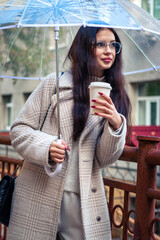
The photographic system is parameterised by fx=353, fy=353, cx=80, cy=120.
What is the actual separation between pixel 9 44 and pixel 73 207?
133 cm

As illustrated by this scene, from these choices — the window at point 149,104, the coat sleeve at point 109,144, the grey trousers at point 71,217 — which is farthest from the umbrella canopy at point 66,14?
the window at point 149,104

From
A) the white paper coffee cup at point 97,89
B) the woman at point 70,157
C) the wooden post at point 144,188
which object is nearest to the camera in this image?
the white paper coffee cup at point 97,89

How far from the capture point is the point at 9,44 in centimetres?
258

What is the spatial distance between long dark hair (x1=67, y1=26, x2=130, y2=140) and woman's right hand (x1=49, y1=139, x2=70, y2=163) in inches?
6.5

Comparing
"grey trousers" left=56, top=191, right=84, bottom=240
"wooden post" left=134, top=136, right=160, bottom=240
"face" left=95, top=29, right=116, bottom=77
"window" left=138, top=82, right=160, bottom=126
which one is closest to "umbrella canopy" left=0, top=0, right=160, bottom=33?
"face" left=95, top=29, right=116, bottom=77

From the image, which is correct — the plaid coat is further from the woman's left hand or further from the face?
the face

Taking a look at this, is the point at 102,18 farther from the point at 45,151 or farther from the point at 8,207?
the point at 8,207

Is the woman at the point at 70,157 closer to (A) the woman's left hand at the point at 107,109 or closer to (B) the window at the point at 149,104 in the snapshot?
(A) the woman's left hand at the point at 107,109

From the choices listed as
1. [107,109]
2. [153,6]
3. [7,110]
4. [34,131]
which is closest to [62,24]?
[107,109]

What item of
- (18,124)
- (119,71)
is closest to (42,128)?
(18,124)

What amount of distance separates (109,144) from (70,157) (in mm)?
221

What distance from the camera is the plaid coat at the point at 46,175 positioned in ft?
6.01

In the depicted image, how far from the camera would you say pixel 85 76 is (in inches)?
79.0

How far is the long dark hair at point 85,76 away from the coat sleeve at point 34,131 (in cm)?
15
